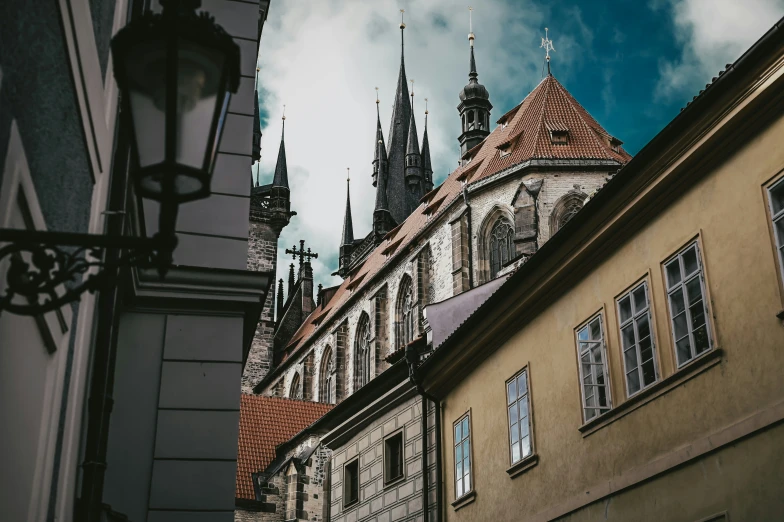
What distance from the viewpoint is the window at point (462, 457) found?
13.4 m

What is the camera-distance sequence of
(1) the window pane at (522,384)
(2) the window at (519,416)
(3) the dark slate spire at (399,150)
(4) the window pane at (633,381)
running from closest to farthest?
(4) the window pane at (633,381) → (2) the window at (519,416) → (1) the window pane at (522,384) → (3) the dark slate spire at (399,150)

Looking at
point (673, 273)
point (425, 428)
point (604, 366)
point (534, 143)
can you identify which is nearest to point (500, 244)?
point (534, 143)

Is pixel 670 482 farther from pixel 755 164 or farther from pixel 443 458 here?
pixel 443 458

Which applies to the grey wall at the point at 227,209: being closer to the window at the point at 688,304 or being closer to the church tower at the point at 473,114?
the window at the point at 688,304

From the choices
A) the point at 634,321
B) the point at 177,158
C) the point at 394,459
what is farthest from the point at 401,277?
the point at 177,158

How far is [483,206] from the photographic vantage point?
112ft

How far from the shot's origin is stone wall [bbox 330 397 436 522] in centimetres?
1461

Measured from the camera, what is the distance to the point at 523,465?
11695 millimetres

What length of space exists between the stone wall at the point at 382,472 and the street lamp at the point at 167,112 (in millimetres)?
11943

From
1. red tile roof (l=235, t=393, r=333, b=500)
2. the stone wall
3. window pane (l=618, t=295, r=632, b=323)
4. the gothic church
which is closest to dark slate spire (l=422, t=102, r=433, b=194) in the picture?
the gothic church

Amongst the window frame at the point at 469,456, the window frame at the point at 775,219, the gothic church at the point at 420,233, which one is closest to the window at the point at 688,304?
the window frame at the point at 775,219

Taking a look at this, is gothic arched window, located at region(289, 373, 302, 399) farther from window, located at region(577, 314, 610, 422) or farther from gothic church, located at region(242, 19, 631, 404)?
window, located at region(577, 314, 610, 422)

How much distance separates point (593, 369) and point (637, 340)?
34.6 inches

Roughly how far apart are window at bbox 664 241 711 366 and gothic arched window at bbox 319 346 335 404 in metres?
35.4
